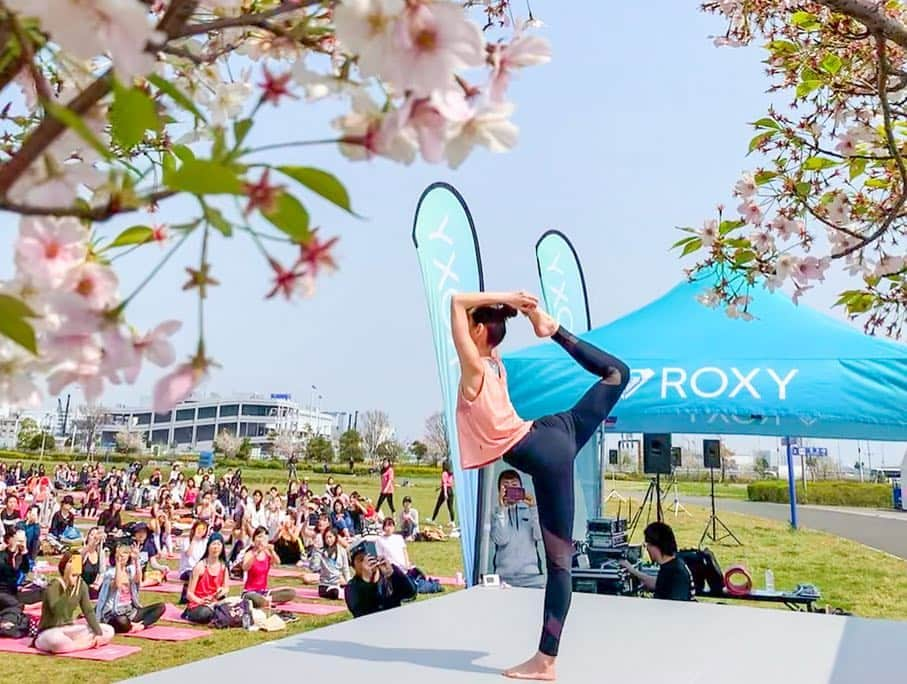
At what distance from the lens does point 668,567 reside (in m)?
4.29

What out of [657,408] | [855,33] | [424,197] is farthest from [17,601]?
[855,33]

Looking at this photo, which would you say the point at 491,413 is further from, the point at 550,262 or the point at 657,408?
the point at 550,262

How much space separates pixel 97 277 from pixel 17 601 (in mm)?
6584

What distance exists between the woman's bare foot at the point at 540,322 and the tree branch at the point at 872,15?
1.16 metres

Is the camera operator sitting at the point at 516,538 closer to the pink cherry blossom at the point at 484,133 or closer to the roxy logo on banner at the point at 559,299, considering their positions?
the roxy logo on banner at the point at 559,299

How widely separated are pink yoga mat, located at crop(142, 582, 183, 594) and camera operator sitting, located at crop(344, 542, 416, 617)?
297 cm

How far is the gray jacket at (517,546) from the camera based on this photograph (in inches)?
205

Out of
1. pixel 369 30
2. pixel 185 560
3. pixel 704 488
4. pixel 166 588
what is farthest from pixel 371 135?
pixel 704 488

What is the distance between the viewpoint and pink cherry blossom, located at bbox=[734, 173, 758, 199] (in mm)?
2688

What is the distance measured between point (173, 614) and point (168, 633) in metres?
0.80

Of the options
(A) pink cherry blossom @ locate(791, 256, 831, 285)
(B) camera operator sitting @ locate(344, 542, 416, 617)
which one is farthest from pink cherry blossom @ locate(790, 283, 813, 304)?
(B) camera operator sitting @ locate(344, 542, 416, 617)

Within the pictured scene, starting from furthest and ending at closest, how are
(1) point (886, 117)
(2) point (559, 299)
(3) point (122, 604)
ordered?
(2) point (559, 299) → (3) point (122, 604) → (1) point (886, 117)

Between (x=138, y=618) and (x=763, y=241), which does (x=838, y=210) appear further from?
(x=138, y=618)

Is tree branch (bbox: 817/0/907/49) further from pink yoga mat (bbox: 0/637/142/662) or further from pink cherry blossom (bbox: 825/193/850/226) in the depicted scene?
pink yoga mat (bbox: 0/637/142/662)
